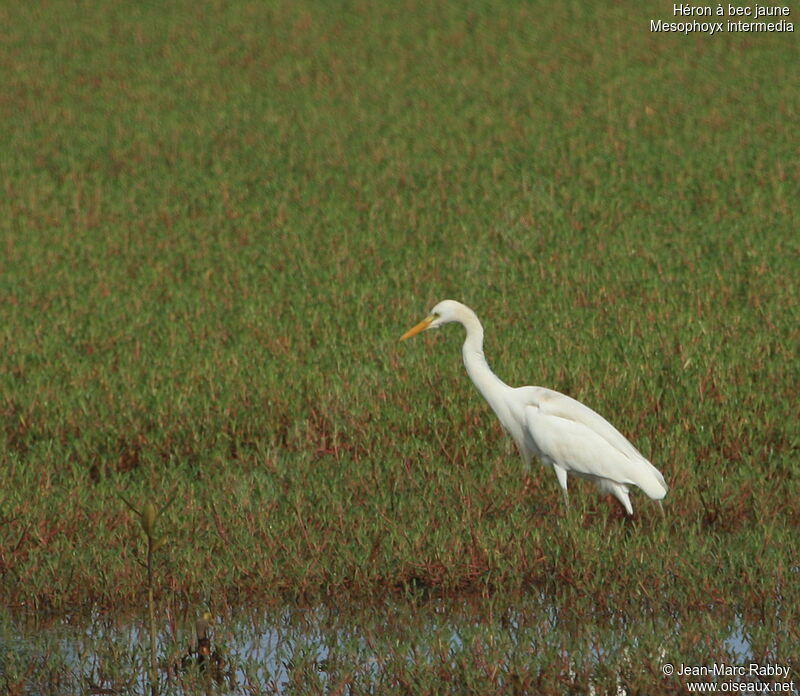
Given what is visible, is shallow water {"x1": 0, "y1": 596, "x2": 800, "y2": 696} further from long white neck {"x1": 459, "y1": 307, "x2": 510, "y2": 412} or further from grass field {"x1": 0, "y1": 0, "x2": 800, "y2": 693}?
long white neck {"x1": 459, "y1": 307, "x2": 510, "y2": 412}

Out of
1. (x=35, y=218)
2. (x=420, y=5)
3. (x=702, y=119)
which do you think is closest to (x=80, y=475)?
(x=35, y=218)

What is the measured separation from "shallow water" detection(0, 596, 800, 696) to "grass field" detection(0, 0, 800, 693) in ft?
0.41

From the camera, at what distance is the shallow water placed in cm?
577

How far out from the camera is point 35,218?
16781 mm

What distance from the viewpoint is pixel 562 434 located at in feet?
26.2

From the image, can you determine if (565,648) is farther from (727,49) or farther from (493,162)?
(727,49)

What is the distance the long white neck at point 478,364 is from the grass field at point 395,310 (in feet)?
1.64

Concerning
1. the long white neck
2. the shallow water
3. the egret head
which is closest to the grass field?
the shallow water

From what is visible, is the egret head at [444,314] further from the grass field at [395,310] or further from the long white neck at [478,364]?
the grass field at [395,310]

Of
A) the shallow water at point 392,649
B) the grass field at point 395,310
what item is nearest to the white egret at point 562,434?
the grass field at point 395,310

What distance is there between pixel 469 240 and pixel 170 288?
351 cm

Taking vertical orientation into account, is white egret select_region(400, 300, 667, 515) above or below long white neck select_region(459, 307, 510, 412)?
below

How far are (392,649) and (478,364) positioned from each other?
9.39 ft

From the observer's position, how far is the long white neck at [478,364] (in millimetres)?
8445
